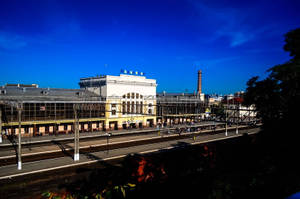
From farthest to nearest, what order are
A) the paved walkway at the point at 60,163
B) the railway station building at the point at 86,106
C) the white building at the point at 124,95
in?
1. the white building at the point at 124,95
2. the railway station building at the point at 86,106
3. the paved walkway at the point at 60,163

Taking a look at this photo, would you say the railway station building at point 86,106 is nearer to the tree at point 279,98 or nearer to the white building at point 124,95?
the white building at point 124,95

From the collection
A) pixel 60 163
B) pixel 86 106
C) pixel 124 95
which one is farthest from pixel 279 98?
pixel 124 95

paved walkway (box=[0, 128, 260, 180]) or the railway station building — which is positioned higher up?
the railway station building

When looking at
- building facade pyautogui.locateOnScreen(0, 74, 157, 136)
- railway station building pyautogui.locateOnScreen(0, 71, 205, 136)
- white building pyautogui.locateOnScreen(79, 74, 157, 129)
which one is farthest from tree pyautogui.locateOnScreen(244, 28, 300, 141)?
white building pyautogui.locateOnScreen(79, 74, 157, 129)

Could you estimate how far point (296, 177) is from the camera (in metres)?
9.81

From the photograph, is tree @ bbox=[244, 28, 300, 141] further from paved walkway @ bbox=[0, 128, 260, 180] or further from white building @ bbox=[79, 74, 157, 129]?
white building @ bbox=[79, 74, 157, 129]

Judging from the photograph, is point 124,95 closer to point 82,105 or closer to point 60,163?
point 82,105

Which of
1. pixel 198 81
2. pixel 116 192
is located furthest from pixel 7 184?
pixel 198 81

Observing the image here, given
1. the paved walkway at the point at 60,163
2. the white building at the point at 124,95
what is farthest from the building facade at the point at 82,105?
the paved walkway at the point at 60,163

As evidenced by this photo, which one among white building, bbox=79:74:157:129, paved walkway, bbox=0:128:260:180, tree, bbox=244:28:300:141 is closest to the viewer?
tree, bbox=244:28:300:141

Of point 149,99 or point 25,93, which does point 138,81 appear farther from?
point 25,93

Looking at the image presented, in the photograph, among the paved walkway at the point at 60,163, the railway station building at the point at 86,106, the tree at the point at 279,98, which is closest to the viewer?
the tree at the point at 279,98

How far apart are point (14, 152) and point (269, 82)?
29338mm

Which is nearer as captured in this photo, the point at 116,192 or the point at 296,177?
the point at 116,192
